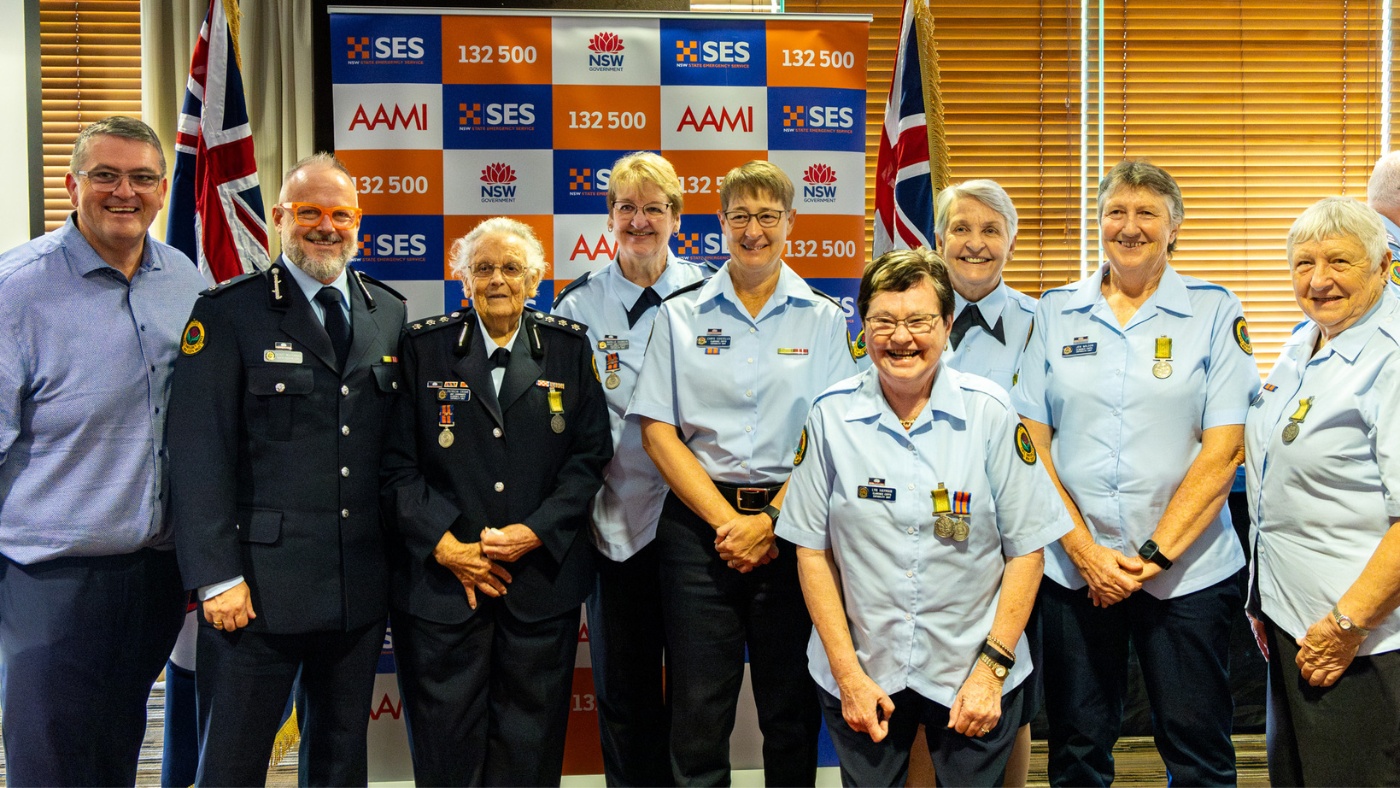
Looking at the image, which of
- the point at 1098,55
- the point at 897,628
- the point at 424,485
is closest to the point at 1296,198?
the point at 1098,55

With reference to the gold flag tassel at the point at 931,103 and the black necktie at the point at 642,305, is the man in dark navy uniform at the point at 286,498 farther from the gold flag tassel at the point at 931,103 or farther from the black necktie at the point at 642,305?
the gold flag tassel at the point at 931,103

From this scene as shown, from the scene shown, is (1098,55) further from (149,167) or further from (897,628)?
(149,167)

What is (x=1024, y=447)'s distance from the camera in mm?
2096

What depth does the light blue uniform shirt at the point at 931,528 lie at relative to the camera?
2037 millimetres

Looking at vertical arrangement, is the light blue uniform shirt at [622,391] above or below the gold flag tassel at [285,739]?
above

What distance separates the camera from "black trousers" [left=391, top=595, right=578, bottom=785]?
2418 mm

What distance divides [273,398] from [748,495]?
1.16 meters

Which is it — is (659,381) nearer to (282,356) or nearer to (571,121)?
(282,356)

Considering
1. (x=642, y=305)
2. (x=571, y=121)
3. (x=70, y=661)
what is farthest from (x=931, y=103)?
(x=70, y=661)

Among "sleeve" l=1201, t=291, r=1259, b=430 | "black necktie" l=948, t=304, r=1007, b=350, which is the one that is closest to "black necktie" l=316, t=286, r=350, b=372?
"black necktie" l=948, t=304, r=1007, b=350

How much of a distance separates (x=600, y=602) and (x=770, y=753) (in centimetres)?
63

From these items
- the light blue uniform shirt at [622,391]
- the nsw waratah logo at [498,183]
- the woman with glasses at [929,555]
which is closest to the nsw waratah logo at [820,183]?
the light blue uniform shirt at [622,391]

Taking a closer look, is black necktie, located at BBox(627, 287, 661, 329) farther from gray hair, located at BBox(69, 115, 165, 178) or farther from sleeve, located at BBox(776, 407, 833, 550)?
gray hair, located at BBox(69, 115, 165, 178)

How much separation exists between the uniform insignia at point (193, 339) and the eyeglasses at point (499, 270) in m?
0.65
